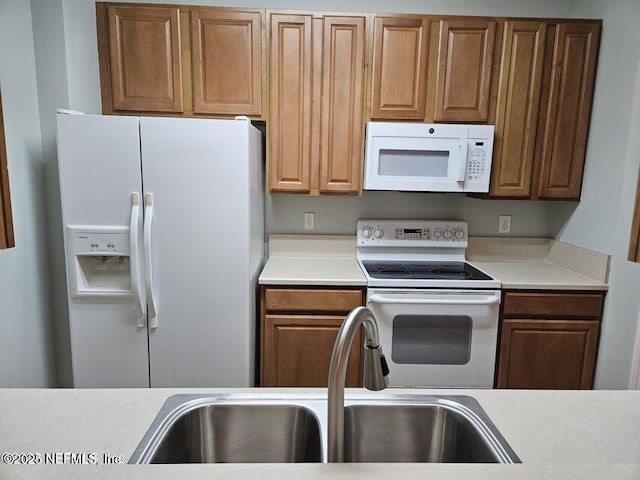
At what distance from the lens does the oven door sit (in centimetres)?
221

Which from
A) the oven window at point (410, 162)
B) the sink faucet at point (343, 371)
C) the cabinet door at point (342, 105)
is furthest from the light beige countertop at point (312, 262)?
the sink faucet at point (343, 371)

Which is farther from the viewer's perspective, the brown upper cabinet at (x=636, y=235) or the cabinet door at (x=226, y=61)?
the cabinet door at (x=226, y=61)

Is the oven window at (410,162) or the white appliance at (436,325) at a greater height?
the oven window at (410,162)

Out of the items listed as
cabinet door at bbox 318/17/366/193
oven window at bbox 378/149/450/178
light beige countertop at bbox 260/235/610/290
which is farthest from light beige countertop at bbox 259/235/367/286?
oven window at bbox 378/149/450/178

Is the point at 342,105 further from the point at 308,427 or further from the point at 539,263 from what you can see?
the point at 308,427

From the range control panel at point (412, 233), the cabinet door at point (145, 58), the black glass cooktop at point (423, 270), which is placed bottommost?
the black glass cooktop at point (423, 270)

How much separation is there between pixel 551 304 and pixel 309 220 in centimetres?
153

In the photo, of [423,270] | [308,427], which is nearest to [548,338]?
[423,270]

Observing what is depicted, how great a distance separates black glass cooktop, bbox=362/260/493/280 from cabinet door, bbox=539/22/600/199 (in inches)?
25.5

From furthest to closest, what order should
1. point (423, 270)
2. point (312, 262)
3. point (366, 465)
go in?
point (312, 262) → point (423, 270) → point (366, 465)

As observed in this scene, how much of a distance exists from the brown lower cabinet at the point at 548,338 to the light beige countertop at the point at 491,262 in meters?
0.09

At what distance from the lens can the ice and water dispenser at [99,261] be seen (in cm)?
196

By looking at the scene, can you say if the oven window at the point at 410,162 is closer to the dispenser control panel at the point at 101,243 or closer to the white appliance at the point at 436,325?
the white appliance at the point at 436,325

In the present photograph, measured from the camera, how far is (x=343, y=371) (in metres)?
0.70
